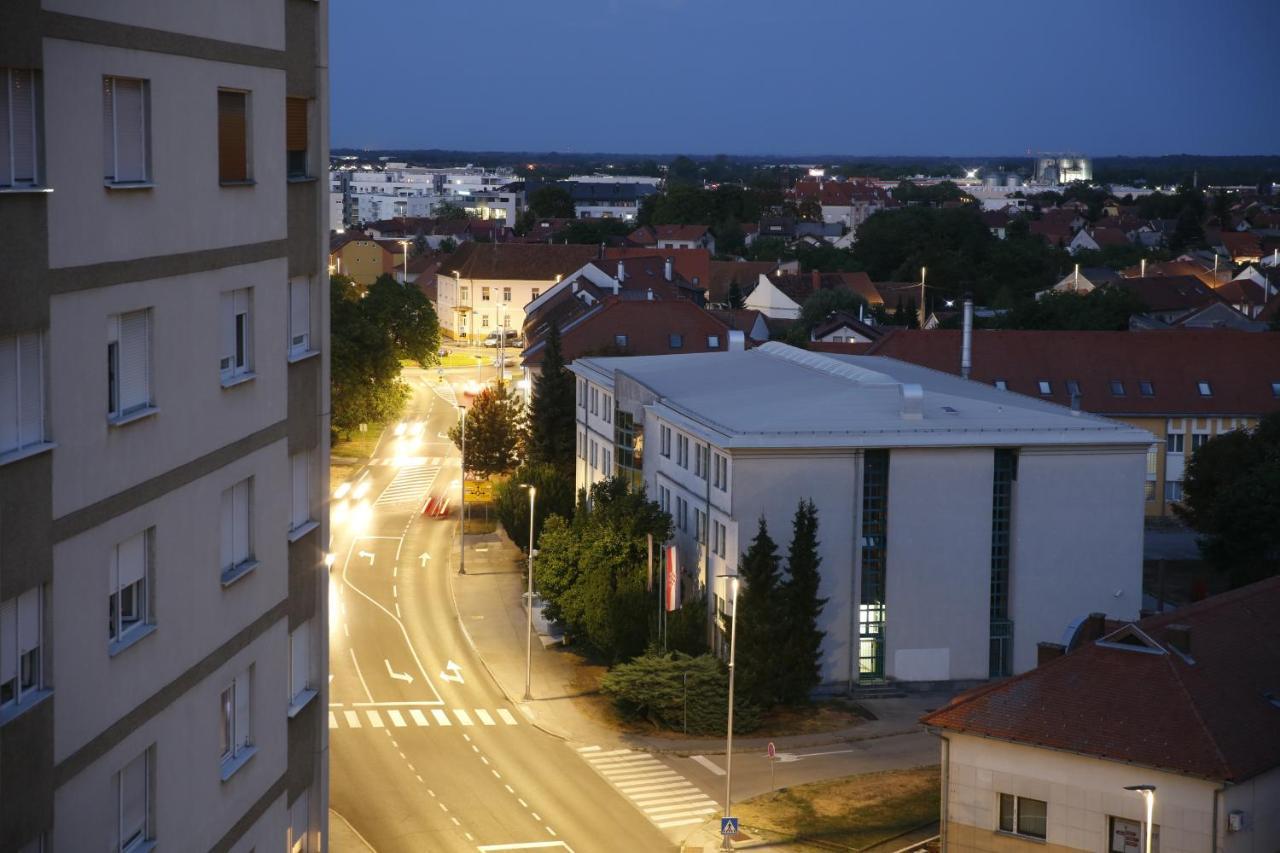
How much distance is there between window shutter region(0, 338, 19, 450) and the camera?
1112 cm

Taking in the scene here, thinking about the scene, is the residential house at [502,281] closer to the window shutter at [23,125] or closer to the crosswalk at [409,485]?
the crosswalk at [409,485]

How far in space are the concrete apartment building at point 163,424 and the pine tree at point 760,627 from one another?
23.6 metres

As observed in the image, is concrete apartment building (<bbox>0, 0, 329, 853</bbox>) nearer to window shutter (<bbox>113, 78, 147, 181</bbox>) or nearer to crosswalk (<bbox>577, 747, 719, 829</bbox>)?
Answer: window shutter (<bbox>113, 78, 147, 181</bbox>)

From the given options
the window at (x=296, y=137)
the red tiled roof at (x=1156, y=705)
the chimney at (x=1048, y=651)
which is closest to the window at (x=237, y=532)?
the window at (x=296, y=137)

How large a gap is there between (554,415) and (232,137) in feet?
163

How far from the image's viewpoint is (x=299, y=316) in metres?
17.2

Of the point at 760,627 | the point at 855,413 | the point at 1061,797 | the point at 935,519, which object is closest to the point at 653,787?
the point at 760,627

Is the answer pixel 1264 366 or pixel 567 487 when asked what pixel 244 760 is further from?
pixel 1264 366

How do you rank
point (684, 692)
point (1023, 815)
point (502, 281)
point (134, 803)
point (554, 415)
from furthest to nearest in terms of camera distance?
point (502, 281) < point (554, 415) < point (684, 692) < point (1023, 815) < point (134, 803)

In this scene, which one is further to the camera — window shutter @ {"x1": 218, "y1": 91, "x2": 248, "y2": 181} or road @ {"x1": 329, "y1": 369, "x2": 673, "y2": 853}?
road @ {"x1": 329, "y1": 369, "x2": 673, "y2": 853}

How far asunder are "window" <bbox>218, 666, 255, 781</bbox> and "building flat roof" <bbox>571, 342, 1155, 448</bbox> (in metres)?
28.1

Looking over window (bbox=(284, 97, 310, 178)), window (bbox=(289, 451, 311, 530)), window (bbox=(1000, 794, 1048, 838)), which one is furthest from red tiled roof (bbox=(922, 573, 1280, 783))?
window (bbox=(284, 97, 310, 178))

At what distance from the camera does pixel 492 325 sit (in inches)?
5030

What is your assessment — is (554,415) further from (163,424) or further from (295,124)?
(163,424)
